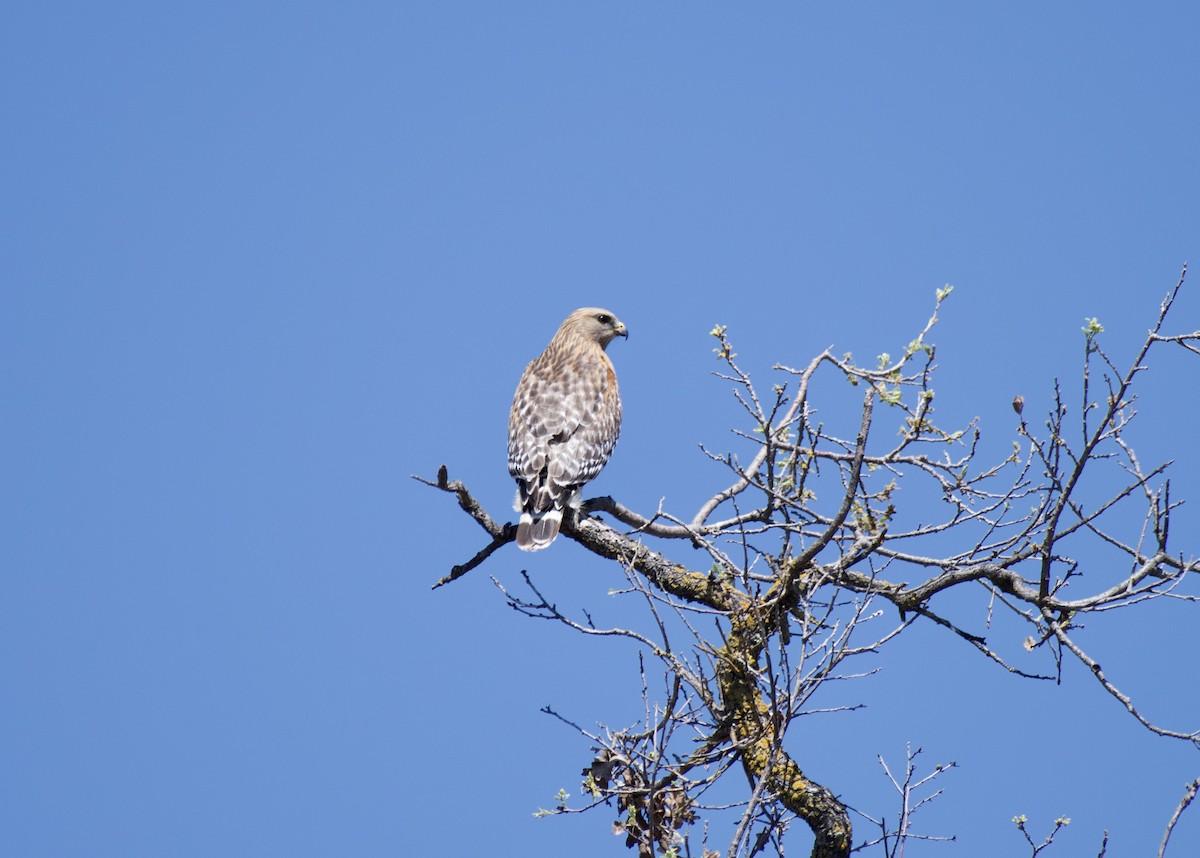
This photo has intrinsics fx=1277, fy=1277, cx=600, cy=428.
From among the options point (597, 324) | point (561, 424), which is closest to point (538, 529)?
point (561, 424)

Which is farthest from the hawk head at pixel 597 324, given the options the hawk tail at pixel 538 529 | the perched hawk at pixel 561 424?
the hawk tail at pixel 538 529

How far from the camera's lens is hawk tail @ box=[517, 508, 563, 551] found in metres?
6.67

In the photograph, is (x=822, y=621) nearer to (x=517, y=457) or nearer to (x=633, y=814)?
(x=633, y=814)

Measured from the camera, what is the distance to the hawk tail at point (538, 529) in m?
6.67

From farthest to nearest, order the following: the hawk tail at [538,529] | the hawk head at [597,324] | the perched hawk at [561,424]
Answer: the hawk head at [597,324] → the perched hawk at [561,424] → the hawk tail at [538,529]

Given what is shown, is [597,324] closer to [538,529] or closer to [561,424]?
[561,424]

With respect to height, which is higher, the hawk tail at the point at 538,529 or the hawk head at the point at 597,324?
the hawk head at the point at 597,324

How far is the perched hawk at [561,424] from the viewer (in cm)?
695

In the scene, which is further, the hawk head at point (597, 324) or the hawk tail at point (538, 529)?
the hawk head at point (597, 324)

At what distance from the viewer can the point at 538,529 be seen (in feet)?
→ 22.1

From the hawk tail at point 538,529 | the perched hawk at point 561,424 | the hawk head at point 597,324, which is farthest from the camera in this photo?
the hawk head at point 597,324

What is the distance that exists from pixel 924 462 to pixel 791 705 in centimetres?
164

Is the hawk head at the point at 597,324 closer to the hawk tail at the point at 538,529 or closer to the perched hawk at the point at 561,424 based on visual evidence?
the perched hawk at the point at 561,424

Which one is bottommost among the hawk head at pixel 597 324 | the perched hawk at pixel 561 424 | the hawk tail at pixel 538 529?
the hawk tail at pixel 538 529
